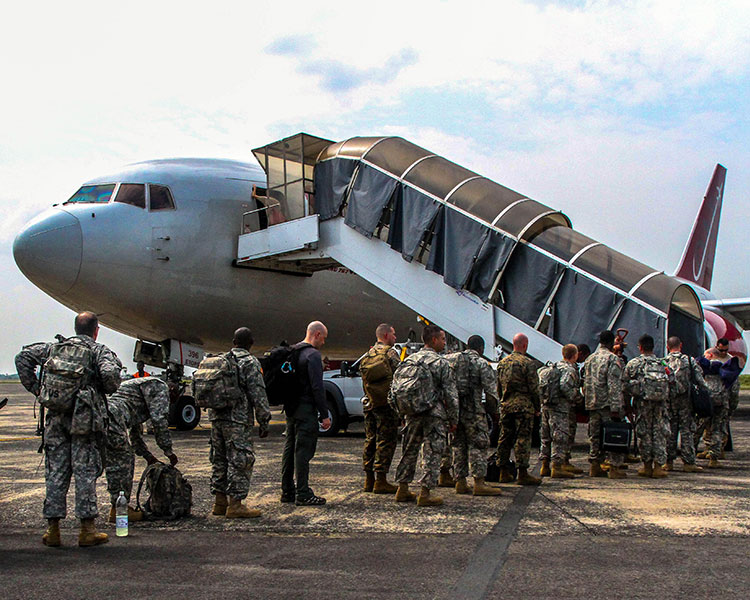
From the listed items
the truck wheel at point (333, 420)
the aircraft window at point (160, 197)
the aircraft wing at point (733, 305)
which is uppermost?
the aircraft window at point (160, 197)

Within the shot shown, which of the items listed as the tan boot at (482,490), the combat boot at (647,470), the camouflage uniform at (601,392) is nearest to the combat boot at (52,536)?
the tan boot at (482,490)

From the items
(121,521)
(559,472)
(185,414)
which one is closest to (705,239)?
(185,414)

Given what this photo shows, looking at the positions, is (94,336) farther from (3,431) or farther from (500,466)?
(3,431)

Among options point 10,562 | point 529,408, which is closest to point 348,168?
point 529,408

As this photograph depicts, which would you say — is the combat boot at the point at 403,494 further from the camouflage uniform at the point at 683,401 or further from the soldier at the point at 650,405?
the camouflage uniform at the point at 683,401

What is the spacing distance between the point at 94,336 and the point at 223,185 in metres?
9.45

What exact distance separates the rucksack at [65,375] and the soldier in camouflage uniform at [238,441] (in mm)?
1238

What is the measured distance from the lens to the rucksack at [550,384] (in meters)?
8.78

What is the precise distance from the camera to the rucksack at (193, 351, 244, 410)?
632 centimetres

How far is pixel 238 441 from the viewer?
6.32 metres

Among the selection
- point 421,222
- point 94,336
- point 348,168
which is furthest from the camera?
point 348,168

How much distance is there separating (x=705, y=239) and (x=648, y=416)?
21905mm

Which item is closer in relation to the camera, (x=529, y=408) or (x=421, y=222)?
(x=529, y=408)

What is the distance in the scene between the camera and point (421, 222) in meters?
12.5
